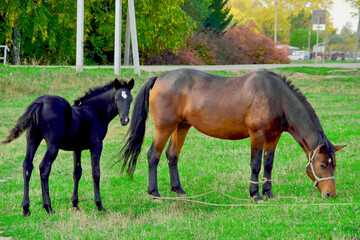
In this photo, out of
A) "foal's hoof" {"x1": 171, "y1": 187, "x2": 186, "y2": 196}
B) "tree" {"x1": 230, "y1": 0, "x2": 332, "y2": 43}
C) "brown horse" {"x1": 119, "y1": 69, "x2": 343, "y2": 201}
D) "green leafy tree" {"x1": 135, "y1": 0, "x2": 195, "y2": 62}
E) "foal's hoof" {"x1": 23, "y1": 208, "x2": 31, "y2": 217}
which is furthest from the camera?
"tree" {"x1": 230, "y1": 0, "x2": 332, "y2": 43}

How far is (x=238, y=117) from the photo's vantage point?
7203 mm

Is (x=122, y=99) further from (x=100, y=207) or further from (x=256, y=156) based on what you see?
(x=256, y=156)

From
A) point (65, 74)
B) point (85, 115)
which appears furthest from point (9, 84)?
point (85, 115)

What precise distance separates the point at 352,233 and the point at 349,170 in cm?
377

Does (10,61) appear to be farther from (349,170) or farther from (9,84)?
(349,170)

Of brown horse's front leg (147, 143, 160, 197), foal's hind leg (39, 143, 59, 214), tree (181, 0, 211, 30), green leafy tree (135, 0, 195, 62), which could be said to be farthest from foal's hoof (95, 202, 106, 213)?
tree (181, 0, 211, 30)

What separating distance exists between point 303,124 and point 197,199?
199 cm

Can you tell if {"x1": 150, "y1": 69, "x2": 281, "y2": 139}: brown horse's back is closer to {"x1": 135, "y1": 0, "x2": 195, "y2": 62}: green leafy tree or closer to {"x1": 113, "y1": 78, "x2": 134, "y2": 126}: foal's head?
{"x1": 113, "y1": 78, "x2": 134, "y2": 126}: foal's head

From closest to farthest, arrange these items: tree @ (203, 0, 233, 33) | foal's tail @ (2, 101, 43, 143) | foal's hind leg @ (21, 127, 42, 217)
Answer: foal's tail @ (2, 101, 43, 143), foal's hind leg @ (21, 127, 42, 217), tree @ (203, 0, 233, 33)

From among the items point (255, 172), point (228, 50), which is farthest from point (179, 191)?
point (228, 50)

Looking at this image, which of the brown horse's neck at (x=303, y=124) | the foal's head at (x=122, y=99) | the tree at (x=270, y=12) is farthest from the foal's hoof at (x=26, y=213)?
the tree at (x=270, y=12)

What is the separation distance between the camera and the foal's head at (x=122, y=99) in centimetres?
650

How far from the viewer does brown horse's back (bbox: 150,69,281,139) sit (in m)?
7.02

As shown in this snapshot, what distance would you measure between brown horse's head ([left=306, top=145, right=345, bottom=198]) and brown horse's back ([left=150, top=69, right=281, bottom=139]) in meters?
0.83
